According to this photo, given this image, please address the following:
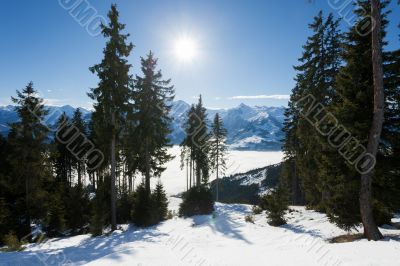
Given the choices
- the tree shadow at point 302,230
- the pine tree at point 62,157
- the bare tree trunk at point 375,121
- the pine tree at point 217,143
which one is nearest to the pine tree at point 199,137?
the pine tree at point 217,143

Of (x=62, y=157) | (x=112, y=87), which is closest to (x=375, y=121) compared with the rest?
(x=112, y=87)

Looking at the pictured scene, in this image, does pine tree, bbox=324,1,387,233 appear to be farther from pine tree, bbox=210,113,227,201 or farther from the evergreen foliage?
pine tree, bbox=210,113,227,201

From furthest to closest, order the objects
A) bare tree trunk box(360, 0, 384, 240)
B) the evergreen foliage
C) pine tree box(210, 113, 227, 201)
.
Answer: pine tree box(210, 113, 227, 201)
the evergreen foliage
bare tree trunk box(360, 0, 384, 240)

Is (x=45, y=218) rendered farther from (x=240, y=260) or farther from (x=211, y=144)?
(x=211, y=144)

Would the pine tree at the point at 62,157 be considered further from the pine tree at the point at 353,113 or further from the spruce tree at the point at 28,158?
the pine tree at the point at 353,113

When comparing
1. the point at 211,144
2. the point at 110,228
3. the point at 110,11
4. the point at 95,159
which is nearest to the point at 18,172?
the point at 110,228

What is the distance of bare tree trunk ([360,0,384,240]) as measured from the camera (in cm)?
1038

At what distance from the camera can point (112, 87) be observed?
2003 cm

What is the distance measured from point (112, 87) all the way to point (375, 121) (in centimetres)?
1671

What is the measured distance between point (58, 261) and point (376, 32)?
14.7 meters

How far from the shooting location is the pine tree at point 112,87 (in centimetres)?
1991

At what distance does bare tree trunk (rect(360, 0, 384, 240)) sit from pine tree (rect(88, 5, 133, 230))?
15.8 meters

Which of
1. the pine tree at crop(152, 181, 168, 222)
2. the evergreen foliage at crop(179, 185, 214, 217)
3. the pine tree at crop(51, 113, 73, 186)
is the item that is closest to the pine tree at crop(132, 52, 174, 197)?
the pine tree at crop(152, 181, 168, 222)

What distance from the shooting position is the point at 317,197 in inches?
1125
